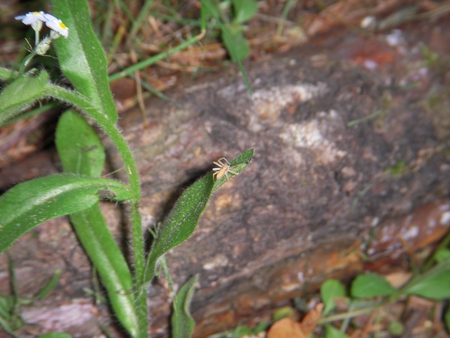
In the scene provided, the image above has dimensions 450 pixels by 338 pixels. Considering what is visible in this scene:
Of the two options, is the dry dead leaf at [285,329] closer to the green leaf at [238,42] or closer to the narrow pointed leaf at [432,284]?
the narrow pointed leaf at [432,284]

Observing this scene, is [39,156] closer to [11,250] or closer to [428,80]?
[11,250]

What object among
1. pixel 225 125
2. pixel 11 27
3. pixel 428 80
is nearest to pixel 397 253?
pixel 428 80

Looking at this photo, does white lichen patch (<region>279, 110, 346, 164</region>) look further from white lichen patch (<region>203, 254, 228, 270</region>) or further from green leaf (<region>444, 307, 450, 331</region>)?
green leaf (<region>444, 307, 450, 331</region>)

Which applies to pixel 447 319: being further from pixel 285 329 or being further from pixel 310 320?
pixel 285 329

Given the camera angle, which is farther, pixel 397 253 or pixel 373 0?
pixel 373 0

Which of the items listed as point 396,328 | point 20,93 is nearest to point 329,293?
point 396,328

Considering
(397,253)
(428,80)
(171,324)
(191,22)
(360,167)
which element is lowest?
(397,253)

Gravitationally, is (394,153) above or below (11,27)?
below
